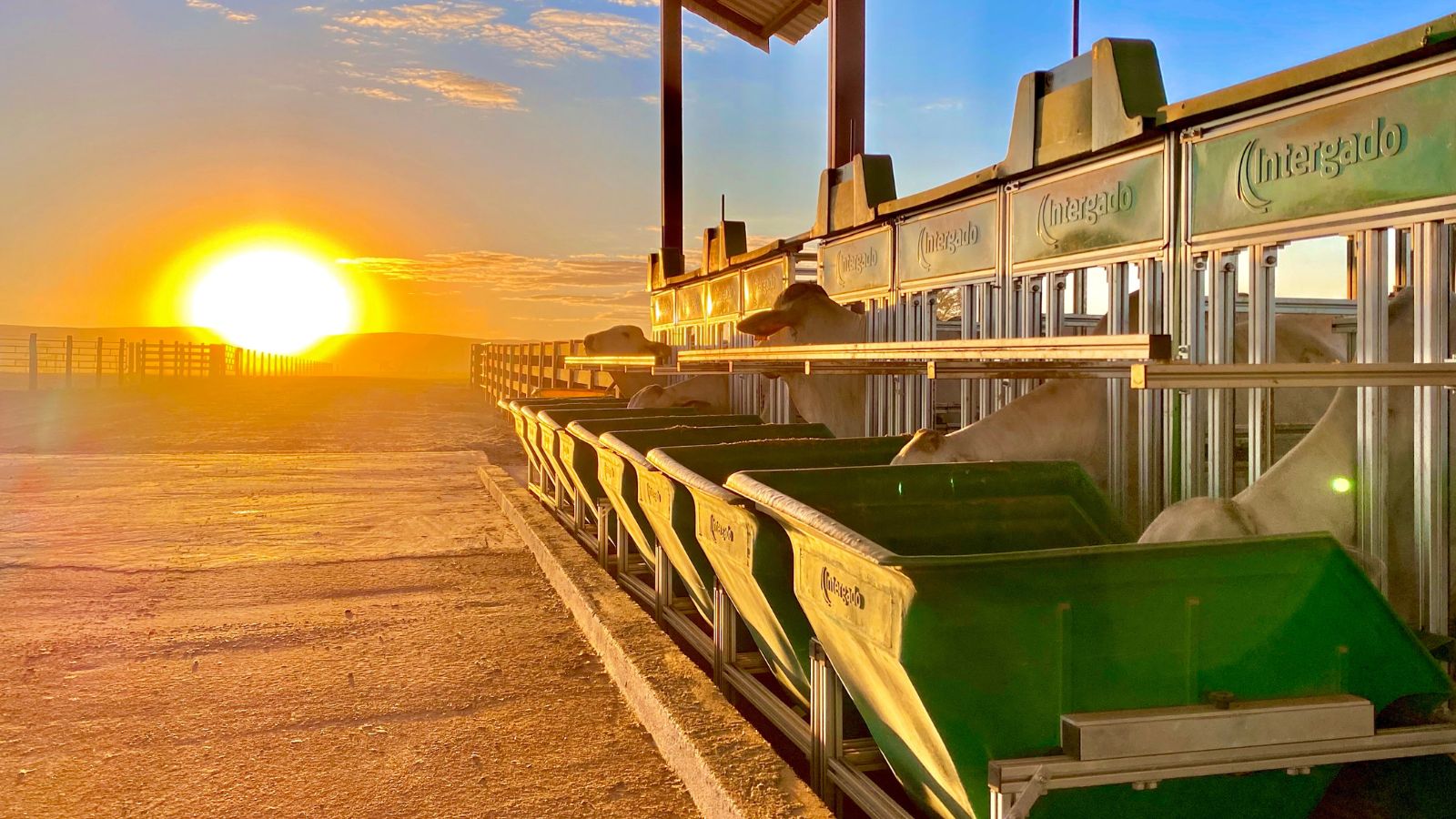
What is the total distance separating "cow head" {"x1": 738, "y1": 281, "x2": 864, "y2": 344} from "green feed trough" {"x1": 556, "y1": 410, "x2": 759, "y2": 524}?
628mm

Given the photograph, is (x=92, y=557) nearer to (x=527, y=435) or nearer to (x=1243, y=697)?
(x=527, y=435)

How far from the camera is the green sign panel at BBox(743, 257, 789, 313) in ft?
28.7

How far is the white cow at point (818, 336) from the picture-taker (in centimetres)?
636

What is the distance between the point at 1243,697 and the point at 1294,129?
6.85 ft

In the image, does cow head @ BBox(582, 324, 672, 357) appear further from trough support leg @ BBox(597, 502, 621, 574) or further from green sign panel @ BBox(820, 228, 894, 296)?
trough support leg @ BBox(597, 502, 621, 574)

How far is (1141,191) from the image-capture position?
14.4 ft

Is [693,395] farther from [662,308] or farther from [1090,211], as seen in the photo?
[1090,211]

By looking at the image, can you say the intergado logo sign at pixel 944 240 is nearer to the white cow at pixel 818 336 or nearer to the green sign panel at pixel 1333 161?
the white cow at pixel 818 336

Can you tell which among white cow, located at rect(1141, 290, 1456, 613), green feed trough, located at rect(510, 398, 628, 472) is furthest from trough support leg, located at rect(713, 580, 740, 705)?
green feed trough, located at rect(510, 398, 628, 472)

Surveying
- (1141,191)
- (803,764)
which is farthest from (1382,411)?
(803,764)

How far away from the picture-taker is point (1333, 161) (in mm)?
3422

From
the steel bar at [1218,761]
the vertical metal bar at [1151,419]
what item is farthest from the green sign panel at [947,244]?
the steel bar at [1218,761]

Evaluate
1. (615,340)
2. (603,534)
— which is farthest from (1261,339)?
(615,340)

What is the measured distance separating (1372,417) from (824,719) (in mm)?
1918
